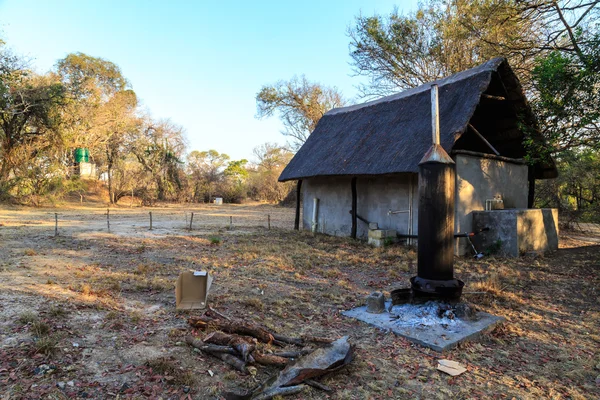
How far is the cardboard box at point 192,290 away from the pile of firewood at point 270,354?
0.71 m

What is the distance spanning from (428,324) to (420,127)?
7.20m

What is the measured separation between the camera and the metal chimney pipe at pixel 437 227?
480cm

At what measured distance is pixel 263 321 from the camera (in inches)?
181

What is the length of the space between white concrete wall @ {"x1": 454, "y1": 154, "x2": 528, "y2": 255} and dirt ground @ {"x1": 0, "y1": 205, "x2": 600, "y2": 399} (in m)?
1.16

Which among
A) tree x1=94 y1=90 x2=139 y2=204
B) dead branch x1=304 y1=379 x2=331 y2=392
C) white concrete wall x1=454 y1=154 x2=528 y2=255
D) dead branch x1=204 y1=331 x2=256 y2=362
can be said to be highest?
tree x1=94 y1=90 x2=139 y2=204

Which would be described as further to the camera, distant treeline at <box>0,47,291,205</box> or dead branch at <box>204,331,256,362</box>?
distant treeline at <box>0,47,291,205</box>

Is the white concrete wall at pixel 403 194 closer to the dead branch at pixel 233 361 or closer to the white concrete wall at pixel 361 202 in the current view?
the white concrete wall at pixel 361 202

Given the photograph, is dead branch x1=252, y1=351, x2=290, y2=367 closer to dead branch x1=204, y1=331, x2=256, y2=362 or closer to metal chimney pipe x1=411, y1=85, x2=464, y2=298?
dead branch x1=204, y1=331, x2=256, y2=362

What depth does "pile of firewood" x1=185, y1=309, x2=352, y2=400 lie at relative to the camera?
3.00m

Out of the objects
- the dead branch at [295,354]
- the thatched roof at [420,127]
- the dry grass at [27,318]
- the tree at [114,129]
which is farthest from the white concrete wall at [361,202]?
the tree at [114,129]

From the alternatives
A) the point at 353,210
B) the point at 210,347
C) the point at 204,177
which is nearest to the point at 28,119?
the point at 204,177

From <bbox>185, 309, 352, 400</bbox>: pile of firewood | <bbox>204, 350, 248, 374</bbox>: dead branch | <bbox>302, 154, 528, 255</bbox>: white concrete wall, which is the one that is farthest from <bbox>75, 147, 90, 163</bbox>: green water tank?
<bbox>204, 350, 248, 374</bbox>: dead branch

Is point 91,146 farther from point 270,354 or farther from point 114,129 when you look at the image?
point 270,354

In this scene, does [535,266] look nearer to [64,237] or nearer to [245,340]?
[245,340]
